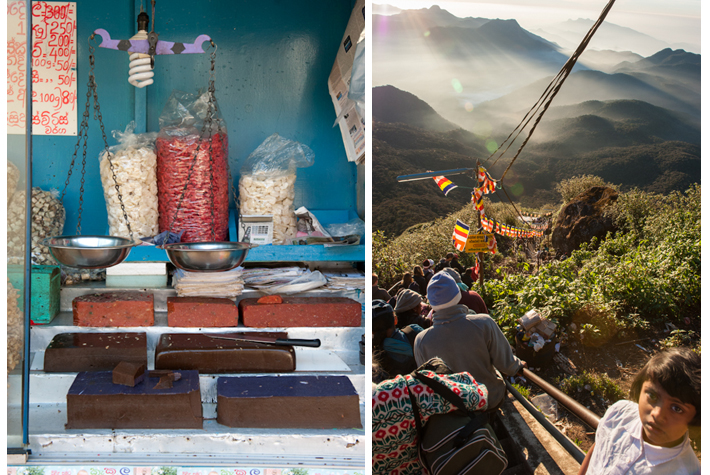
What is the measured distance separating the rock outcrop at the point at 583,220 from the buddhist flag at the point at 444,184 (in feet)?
0.93

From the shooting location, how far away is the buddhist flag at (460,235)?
4.62ft

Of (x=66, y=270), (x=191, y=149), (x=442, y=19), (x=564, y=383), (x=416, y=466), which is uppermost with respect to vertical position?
(x=442, y=19)

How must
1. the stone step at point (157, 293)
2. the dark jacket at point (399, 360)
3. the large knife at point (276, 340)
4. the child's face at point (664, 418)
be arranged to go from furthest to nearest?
the stone step at point (157, 293) → the large knife at point (276, 340) → the dark jacket at point (399, 360) → the child's face at point (664, 418)

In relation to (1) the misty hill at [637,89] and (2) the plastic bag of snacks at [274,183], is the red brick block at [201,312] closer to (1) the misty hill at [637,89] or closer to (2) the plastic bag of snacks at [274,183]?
(2) the plastic bag of snacks at [274,183]

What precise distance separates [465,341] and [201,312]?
128 cm

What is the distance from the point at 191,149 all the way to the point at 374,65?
1103mm

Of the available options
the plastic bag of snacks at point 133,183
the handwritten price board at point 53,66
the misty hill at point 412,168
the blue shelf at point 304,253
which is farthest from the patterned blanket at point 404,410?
the handwritten price board at point 53,66

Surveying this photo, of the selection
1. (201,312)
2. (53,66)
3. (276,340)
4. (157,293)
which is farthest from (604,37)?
(53,66)

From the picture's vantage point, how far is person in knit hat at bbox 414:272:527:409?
4.54 feet

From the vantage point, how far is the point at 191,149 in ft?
7.38

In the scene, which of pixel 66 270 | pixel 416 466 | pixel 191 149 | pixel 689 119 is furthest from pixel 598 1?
pixel 66 270

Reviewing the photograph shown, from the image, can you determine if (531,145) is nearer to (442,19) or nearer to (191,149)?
(442,19)

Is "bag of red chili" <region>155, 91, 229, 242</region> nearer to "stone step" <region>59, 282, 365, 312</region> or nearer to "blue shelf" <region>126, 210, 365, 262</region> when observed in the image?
"blue shelf" <region>126, 210, 365, 262</region>

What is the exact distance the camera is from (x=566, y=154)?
1.34m
